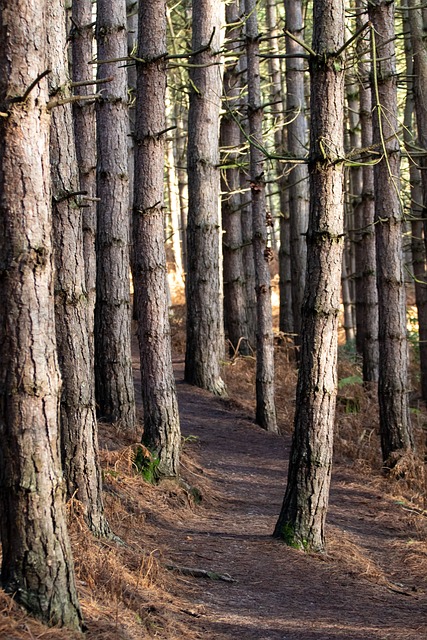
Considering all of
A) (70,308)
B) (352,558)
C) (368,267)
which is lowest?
(352,558)

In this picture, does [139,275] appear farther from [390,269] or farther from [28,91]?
[28,91]

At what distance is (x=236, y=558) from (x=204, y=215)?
7085mm

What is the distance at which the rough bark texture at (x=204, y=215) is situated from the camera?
12.7m

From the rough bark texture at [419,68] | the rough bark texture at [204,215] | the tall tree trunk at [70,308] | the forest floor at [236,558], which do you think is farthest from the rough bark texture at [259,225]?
the tall tree trunk at [70,308]

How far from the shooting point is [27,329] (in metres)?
4.31

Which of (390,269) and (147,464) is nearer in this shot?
(147,464)

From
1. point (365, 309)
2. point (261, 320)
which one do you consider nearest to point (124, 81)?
point (261, 320)

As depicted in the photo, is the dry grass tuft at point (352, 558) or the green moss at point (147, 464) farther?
the green moss at point (147, 464)

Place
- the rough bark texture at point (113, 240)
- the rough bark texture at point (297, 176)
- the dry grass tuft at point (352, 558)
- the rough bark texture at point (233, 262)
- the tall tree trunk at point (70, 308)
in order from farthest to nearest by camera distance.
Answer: the rough bark texture at point (233, 262)
the rough bark texture at point (297, 176)
the rough bark texture at point (113, 240)
the dry grass tuft at point (352, 558)
the tall tree trunk at point (70, 308)

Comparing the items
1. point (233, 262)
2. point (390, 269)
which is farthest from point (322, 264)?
point (233, 262)

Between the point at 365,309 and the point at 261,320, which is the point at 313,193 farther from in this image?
the point at 365,309

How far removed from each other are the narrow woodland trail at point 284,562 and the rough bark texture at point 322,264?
2.55 feet

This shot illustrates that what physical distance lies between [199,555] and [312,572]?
3.47ft

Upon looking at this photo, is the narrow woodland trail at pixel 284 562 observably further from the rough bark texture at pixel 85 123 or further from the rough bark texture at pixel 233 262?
the rough bark texture at pixel 233 262
